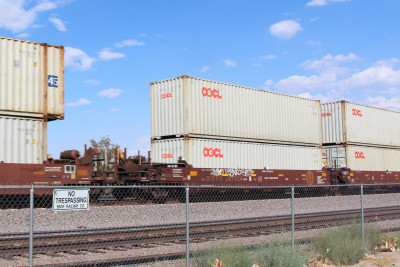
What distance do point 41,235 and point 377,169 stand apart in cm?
2459

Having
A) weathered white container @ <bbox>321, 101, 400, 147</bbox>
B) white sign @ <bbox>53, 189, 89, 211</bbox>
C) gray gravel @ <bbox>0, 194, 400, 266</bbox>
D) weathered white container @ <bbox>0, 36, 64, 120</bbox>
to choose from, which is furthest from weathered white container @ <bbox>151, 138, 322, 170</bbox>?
white sign @ <bbox>53, 189, 89, 211</bbox>

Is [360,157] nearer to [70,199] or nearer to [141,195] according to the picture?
[141,195]

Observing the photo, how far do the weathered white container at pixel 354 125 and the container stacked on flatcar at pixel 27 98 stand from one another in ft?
57.7

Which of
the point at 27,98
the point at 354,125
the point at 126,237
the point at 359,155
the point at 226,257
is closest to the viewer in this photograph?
the point at 226,257

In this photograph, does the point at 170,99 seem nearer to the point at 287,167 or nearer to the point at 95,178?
the point at 95,178

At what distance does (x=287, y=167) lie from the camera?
22984 mm

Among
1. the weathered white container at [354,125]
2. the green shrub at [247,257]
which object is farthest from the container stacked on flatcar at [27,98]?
the weathered white container at [354,125]

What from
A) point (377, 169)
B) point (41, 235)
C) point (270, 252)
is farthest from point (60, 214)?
point (377, 169)

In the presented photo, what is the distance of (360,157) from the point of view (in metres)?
27.1

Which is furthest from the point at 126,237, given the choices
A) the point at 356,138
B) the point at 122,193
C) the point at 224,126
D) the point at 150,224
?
the point at 356,138

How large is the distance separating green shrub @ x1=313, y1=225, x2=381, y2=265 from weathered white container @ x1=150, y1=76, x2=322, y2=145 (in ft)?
35.8

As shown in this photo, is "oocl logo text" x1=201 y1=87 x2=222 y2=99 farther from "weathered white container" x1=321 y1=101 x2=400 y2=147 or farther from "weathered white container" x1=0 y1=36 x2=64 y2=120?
"weathered white container" x1=321 y1=101 x2=400 y2=147

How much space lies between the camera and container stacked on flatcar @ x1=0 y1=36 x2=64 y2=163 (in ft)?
47.7

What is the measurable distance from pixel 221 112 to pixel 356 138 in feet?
Result: 37.0
